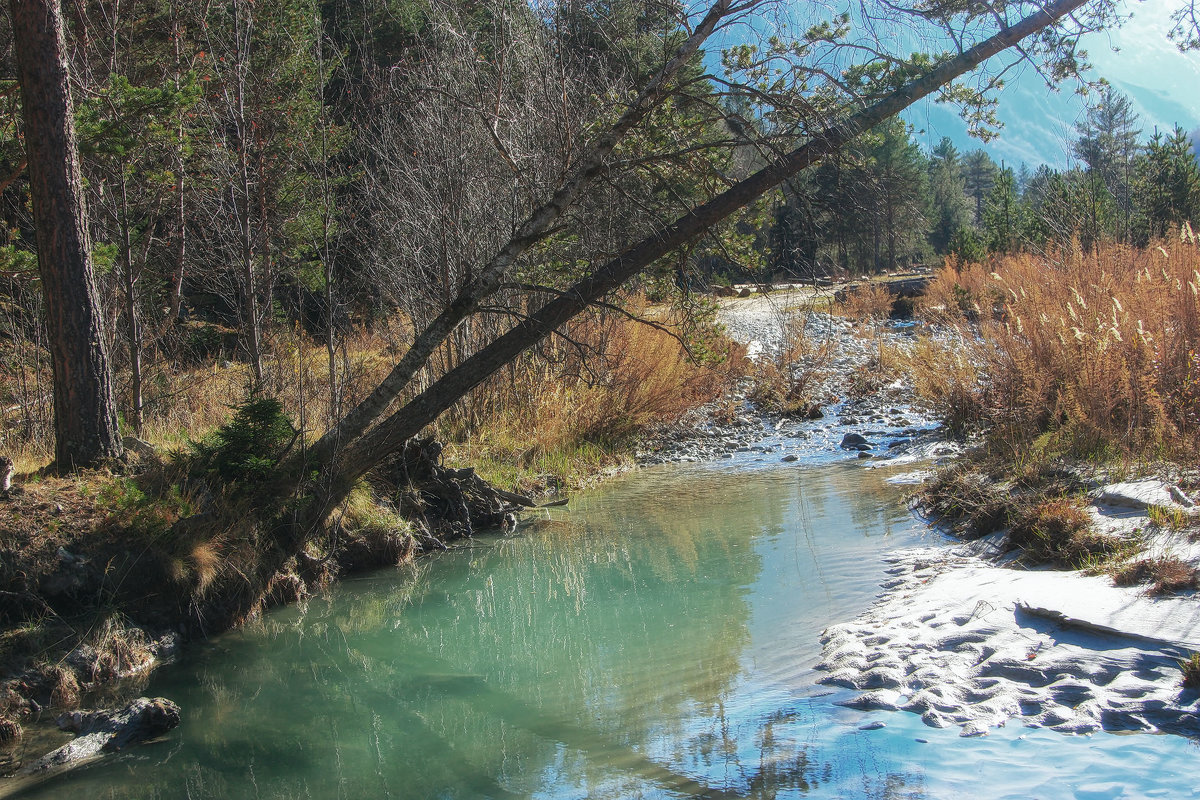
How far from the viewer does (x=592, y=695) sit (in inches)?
199

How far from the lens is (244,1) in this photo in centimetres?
872

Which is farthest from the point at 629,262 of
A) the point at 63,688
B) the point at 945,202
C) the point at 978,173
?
the point at 978,173

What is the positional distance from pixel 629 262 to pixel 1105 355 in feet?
13.1

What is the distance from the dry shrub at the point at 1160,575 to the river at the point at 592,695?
1248 mm

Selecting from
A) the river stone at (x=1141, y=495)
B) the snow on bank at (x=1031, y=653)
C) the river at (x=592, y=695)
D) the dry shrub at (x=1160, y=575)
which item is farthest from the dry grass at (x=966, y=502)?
the dry shrub at (x=1160, y=575)

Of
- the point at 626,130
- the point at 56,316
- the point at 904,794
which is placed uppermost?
the point at 626,130

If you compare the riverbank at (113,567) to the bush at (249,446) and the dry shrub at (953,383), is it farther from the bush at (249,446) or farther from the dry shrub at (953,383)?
the dry shrub at (953,383)

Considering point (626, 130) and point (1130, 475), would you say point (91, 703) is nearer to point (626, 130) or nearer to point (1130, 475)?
point (626, 130)

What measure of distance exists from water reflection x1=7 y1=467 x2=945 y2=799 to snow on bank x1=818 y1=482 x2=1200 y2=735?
1.34 feet

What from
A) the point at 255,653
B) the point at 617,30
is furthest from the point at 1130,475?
the point at 255,653

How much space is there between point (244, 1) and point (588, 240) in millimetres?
4708

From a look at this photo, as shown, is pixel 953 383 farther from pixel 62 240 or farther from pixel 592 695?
pixel 62 240

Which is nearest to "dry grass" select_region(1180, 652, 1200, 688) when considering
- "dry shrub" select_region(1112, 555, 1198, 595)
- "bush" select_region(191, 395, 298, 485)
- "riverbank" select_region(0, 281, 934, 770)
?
"dry shrub" select_region(1112, 555, 1198, 595)

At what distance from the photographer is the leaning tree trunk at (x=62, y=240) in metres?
6.66
